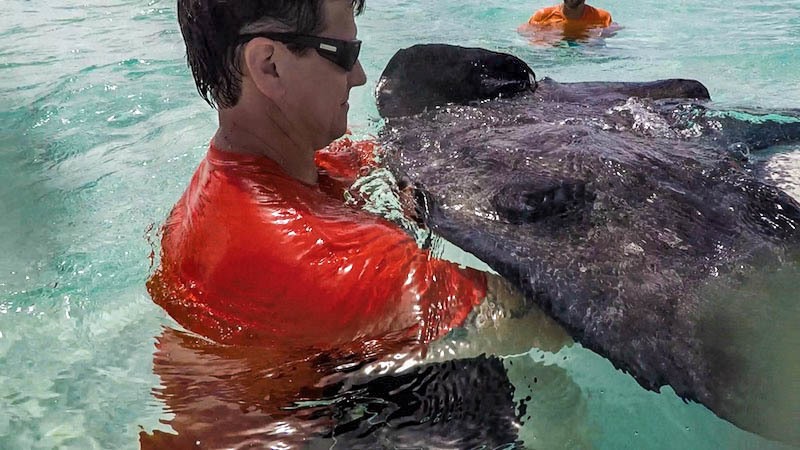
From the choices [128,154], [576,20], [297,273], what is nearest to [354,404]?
[297,273]

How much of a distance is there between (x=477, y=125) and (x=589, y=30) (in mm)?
5555

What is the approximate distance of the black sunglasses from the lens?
6.16ft

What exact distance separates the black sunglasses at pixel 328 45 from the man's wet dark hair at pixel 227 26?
2 centimetres

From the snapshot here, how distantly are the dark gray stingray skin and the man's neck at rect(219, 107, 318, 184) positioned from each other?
55 cm

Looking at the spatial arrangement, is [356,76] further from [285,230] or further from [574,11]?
[574,11]

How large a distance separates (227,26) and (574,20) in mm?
6936

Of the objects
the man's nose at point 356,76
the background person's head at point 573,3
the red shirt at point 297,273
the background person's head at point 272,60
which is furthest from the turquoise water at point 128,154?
the man's nose at point 356,76

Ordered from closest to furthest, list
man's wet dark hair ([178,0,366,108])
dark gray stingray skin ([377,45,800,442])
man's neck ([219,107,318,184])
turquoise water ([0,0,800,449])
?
dark gray stingray skin ([377,45,800,442]) < man's wet dark hair ([178,0,366,108]) < man's neck ([219,107,318,184]) < turquoise water ([0,0,800,449])

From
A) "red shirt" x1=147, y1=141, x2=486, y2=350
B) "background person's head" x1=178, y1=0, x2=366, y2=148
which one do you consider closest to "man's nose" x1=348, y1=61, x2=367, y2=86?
"background person's head" x1=178, y1=0, x2=366, y2=148

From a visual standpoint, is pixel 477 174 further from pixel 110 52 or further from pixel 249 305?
pixel 110 52

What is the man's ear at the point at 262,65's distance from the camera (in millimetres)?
1879

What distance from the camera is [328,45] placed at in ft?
6.38

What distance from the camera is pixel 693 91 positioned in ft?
11.1

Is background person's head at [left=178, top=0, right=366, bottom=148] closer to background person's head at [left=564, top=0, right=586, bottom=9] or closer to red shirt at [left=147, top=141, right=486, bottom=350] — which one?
red shirt at [left=147, top=141, right=486, bottom=350]
